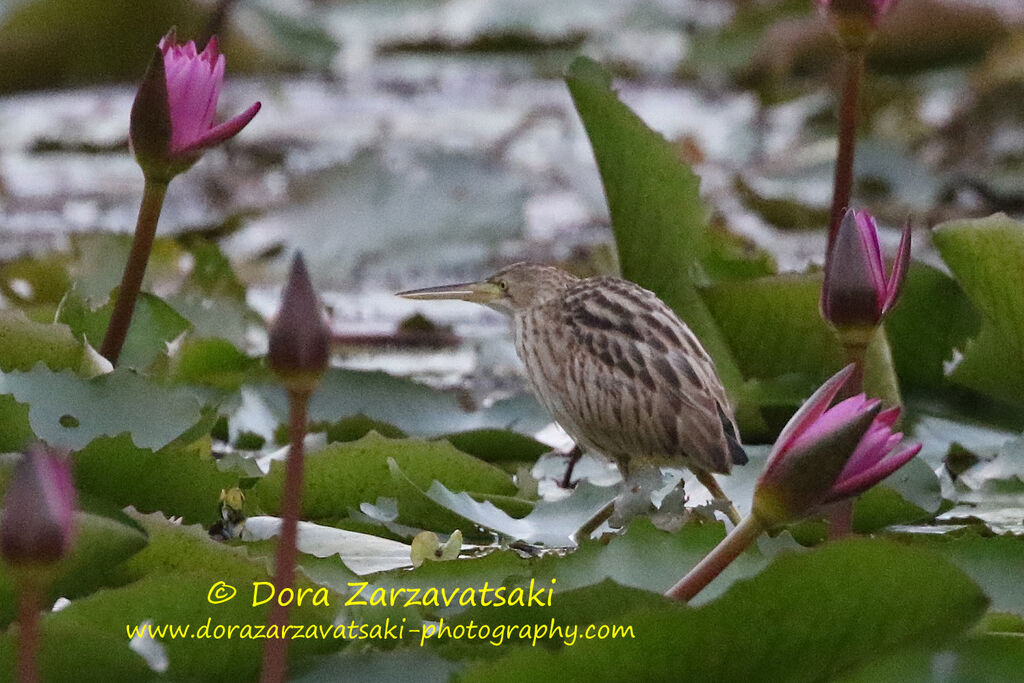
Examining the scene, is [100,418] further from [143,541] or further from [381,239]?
[381,239]

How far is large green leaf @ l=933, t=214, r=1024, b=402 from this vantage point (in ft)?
6.19

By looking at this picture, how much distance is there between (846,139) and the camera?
1861mm

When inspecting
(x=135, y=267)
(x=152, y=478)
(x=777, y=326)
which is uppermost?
(x=135, y=267)

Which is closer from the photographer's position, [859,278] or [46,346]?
[859,278]

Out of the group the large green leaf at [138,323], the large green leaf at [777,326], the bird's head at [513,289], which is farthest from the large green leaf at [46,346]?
the large green leaf at [777,326]

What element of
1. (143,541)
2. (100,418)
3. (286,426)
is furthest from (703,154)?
(143,541)

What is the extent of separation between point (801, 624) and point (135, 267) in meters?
0.91

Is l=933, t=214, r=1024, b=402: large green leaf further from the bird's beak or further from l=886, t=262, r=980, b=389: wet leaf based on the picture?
the bird's beak

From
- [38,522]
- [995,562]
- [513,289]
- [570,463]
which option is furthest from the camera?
[513,289]

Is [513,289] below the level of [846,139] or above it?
below

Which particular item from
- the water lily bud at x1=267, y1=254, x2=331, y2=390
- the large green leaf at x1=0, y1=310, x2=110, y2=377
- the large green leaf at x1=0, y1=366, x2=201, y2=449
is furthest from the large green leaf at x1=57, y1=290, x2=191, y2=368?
the water lily bud at x1=267, y1=254, x2=331, y2=390

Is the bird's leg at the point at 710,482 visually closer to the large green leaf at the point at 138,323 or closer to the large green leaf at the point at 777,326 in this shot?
the large green leaf at the point at 777,326

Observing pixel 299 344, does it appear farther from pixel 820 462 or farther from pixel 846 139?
pixel 846 139

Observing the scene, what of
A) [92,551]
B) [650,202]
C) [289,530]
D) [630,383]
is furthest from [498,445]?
[289,530]
